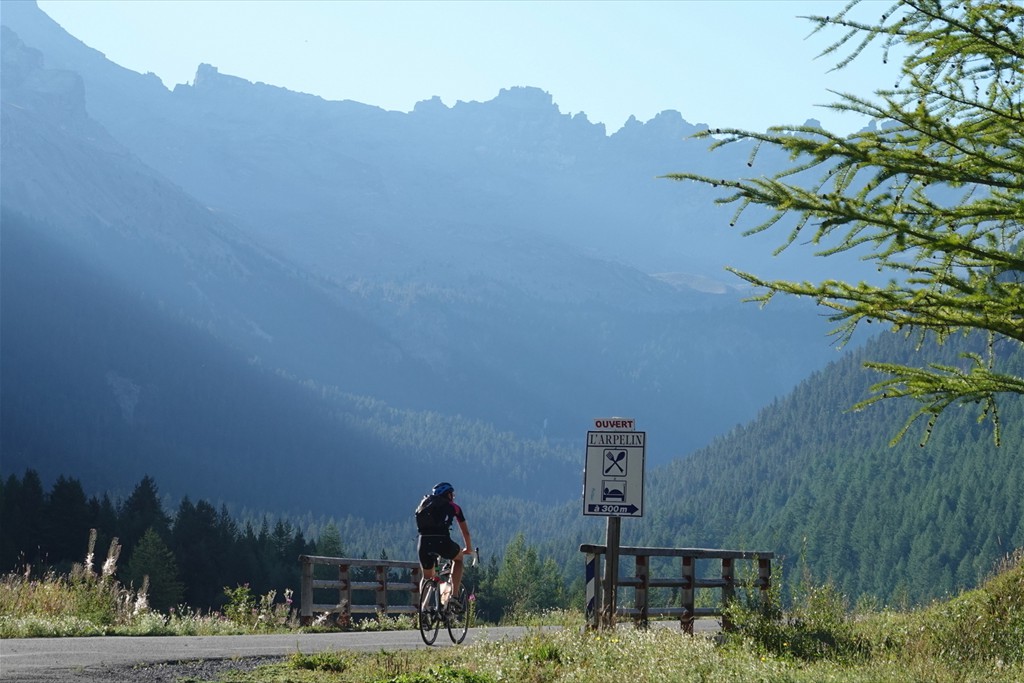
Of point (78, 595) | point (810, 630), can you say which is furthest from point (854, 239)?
point (78, 595)

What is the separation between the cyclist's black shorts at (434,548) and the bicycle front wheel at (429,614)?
12.6 inches

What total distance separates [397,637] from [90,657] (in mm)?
5812

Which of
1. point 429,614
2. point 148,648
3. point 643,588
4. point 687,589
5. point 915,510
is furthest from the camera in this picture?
point 915,510

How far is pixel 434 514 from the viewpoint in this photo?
1472cm

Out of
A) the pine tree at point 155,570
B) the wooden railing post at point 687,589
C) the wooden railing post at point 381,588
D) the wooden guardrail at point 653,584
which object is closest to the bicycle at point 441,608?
the wooden guardrail at point 653,584

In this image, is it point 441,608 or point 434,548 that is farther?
point 441,608

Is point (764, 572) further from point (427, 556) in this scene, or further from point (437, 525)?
point (437, 525)

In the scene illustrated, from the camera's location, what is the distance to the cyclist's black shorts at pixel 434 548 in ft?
48.8

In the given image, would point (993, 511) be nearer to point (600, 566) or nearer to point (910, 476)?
point (910, 476)

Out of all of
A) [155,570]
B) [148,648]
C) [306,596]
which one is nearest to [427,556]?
[148,648]

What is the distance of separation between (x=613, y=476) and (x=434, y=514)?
260 centimetres

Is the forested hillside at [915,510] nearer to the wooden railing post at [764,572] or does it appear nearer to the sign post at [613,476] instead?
Answer: the wooden railing post at [764,572]

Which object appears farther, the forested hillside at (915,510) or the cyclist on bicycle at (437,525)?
the forested hillside at (915,510)

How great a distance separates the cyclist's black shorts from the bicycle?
0.30 metres
